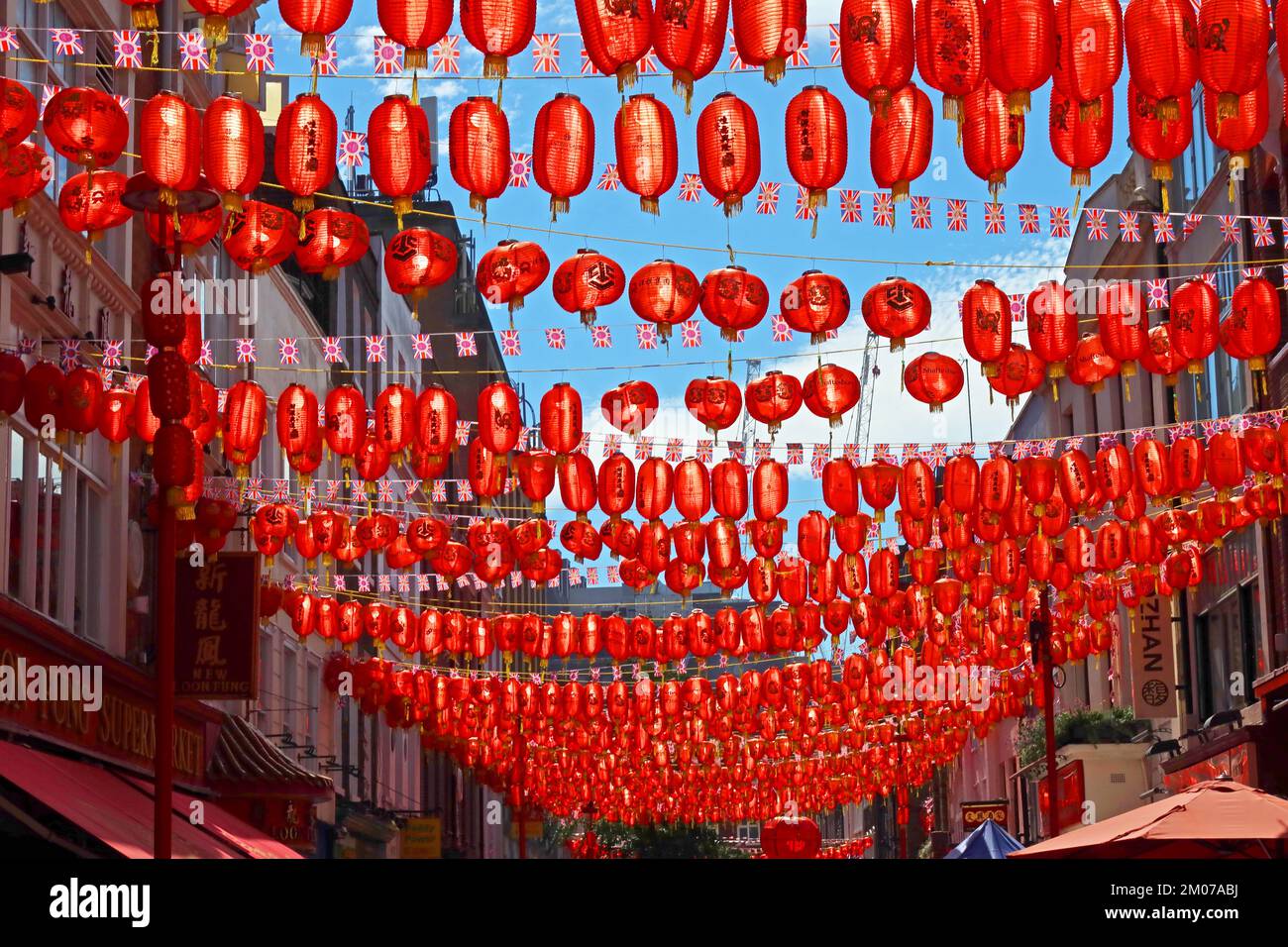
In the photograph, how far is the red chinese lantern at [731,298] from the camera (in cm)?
1688

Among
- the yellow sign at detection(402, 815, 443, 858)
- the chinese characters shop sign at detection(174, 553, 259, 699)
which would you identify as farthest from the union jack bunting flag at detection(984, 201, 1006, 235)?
the yellow sign at detection(402, 815, 443, 858)

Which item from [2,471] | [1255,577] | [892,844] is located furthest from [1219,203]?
[892,844]

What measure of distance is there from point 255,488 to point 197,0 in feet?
55.4

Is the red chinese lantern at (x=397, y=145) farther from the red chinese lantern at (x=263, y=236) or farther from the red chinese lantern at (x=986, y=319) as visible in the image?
the red chinese lantern at (x=986, y=319)

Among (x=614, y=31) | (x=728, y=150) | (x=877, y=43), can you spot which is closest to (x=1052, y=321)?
(x=728, y=150)

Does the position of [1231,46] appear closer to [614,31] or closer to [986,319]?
[614,31]

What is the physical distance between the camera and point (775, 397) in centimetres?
2009

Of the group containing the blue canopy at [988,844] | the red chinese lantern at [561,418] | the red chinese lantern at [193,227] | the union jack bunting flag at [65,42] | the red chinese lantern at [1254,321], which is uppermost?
the union jack bunting flag at [65,42]

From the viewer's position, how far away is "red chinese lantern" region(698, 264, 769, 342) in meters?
16.9

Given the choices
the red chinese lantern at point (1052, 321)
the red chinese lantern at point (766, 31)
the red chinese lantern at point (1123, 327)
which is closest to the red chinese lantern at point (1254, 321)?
the red chinese lantern at point (1123, 327)

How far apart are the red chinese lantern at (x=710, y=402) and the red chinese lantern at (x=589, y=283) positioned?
278cm

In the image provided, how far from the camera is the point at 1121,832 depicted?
15477 millimetres

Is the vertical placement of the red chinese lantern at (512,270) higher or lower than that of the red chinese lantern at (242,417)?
higher

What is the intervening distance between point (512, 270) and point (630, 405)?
4.05 meters
